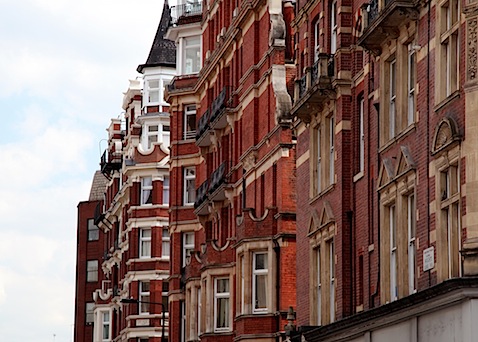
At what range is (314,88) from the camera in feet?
139

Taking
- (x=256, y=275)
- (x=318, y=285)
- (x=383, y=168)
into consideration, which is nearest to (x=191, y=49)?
(x=256, y=275)

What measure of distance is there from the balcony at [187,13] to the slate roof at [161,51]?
14834 millimetres

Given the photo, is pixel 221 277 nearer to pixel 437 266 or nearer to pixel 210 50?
pixel 210 50

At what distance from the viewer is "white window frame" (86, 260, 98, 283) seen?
362 ft

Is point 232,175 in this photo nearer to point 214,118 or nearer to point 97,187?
point 214,118

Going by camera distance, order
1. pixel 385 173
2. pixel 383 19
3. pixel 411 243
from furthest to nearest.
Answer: pixel 385 173 < pixel 383 19 < pixel 411 243

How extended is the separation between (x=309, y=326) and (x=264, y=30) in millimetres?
14082

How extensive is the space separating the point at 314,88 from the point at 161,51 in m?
45.3

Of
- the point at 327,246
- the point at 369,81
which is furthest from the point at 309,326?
the point at 369,81

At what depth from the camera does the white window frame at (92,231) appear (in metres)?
113

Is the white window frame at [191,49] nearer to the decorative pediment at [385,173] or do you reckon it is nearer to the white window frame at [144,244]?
the white window frame at [144,244]

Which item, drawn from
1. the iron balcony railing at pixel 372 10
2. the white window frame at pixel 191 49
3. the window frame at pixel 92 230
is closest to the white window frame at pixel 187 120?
the white window frame at pixel 191 49

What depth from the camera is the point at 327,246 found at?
4238 centimetres

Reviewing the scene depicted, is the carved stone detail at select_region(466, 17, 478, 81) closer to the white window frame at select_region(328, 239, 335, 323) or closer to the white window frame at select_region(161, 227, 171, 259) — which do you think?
the white window frame at select_region(328, 239, 335, 323)
